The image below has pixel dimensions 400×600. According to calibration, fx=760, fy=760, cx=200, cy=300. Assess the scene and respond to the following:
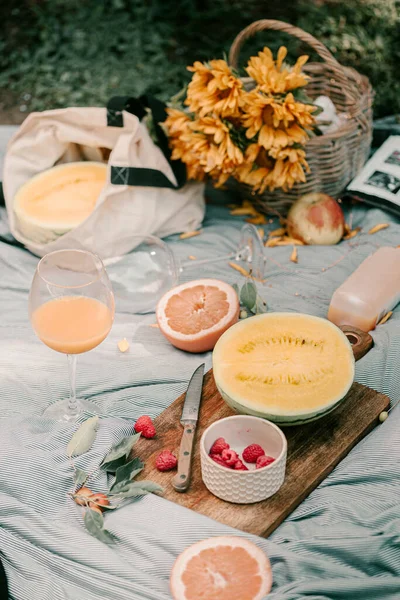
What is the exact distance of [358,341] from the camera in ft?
5.72

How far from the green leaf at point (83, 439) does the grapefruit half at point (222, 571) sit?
0.33m

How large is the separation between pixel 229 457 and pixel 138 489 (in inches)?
6.8

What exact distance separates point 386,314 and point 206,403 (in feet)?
1.90

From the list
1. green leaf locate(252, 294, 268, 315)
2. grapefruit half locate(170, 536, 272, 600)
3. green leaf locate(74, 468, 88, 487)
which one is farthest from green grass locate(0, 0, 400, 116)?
grapefruit half locate(170, 536, 272, 600)

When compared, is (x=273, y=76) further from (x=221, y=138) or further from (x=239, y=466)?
(x=239, y=466)

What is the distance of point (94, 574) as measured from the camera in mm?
1243

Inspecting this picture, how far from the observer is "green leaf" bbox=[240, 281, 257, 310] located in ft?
6.02

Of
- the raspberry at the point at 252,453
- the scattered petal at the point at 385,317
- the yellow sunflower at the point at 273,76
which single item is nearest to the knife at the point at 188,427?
the raspberry at the point at 252,453

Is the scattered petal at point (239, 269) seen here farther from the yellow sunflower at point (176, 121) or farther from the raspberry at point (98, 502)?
the raspberry at point (98, 502)

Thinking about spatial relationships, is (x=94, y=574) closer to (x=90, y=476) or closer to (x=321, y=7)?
(x=90, y=476)

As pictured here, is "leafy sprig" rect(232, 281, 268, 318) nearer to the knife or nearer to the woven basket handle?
the knife

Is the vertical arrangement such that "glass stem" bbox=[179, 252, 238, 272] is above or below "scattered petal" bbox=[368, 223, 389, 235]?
below

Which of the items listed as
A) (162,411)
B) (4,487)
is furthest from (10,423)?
(162,411)

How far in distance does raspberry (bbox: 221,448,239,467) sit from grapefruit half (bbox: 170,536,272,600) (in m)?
0.14
